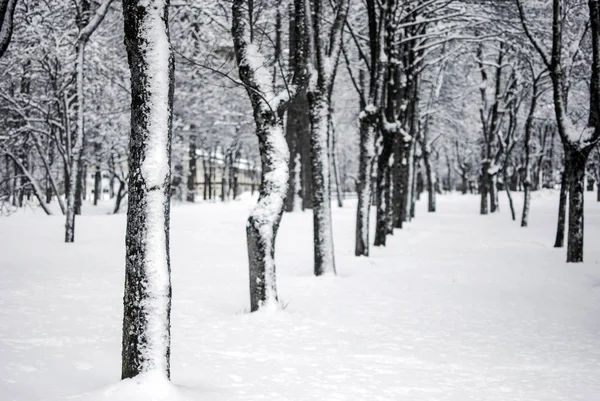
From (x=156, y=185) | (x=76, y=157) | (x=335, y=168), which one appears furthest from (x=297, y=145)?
(x=156, y=185)

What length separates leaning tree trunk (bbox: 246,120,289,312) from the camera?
20.6 feet

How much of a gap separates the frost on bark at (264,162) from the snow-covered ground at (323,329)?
48 cm

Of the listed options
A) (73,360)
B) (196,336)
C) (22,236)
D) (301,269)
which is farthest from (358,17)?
(73,360)

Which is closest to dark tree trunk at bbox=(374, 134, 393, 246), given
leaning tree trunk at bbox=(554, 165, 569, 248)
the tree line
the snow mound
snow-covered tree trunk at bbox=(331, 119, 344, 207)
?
the tree line

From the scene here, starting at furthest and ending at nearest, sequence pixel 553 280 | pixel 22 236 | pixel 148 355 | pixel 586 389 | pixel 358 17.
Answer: pixel 358 17 < pixel 22 236 < pixel 553 280 < pixel 586 389 < pixel 148 355

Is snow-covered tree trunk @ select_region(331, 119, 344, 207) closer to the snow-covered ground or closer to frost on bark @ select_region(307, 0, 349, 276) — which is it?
the snow-covered ground

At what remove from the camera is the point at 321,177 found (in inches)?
364

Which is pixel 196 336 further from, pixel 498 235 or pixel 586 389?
pixel 498 235

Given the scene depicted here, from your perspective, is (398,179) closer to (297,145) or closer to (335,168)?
(297,145)

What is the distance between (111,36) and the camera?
19094 mm

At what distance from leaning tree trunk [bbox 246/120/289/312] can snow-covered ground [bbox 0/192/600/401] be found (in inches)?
13.1

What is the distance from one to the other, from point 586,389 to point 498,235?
14.8m

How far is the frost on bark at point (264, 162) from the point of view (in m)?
6.30

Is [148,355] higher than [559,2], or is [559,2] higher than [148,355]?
[559,2]
